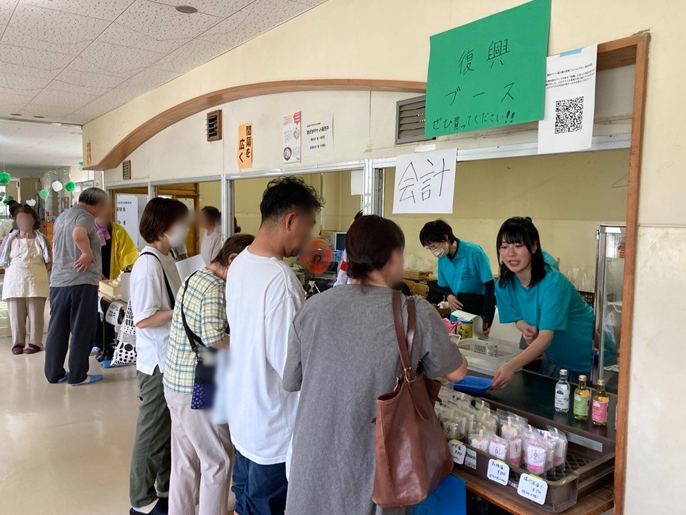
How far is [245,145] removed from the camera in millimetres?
3303

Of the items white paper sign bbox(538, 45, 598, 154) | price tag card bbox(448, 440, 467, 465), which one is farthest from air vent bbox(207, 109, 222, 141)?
price tag card bbox(448, 440, 467, 465)

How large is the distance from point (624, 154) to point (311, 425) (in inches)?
161

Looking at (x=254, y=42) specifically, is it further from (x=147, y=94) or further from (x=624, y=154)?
(x=624, y=154)

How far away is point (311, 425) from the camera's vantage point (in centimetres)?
135

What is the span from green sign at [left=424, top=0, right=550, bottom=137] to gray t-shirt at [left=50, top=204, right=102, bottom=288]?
2.97 meters

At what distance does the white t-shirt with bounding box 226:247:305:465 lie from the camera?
1473 mm

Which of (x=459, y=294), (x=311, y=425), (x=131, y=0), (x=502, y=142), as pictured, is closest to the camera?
(x=311, y=425)

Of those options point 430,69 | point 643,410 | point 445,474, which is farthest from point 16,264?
point 643,410

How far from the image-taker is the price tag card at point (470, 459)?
1.43 m

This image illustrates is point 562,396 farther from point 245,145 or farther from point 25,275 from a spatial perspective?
point 25,275

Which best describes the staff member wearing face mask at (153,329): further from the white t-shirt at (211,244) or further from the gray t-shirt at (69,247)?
the gray t-shirt at (69,247)

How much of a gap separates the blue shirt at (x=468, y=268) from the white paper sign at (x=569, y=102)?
175 cm

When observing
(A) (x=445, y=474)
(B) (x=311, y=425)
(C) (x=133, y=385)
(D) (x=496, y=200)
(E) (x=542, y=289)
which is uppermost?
(D) (x=496, y=200)

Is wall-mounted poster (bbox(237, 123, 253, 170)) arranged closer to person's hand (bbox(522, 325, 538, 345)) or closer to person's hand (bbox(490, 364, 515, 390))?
person's hand (bbox(522, 325, 538, 345))
